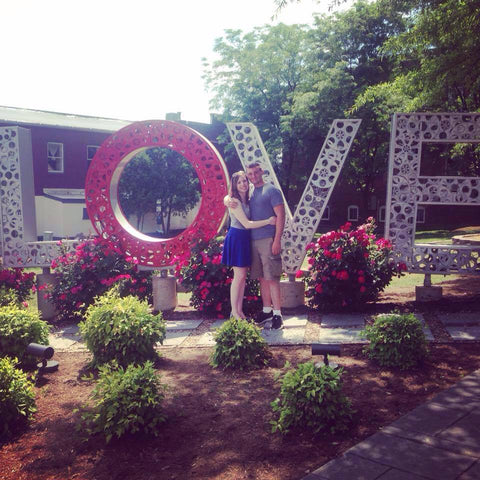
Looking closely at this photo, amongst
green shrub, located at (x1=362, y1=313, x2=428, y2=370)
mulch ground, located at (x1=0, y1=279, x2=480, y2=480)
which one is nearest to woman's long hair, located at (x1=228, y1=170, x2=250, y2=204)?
mulch ground, located at (x1=0, y1=279, x2=480, y2=480)

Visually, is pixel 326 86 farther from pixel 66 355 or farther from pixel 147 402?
pixel 147 402

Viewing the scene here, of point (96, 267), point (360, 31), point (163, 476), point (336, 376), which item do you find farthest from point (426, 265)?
point (360, 31)

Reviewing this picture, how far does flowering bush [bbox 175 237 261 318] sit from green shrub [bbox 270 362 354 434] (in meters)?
3.30

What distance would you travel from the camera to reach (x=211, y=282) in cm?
688

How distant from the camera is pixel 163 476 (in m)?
2.94

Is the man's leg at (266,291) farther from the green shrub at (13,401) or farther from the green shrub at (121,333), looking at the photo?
the green shrub at (13,401)

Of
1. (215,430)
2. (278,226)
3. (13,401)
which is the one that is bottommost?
(215,430)

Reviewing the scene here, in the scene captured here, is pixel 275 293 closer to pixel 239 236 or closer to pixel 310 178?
pixel 239 236

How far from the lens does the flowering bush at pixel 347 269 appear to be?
6520 millimetres

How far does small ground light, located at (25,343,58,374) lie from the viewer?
14.8 ft

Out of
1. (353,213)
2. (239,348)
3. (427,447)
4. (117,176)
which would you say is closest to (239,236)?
(239,348)

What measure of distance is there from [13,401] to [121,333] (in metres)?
1.14

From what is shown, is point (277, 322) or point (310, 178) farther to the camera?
point (310, 178)

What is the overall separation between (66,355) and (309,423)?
3227 millimetres
